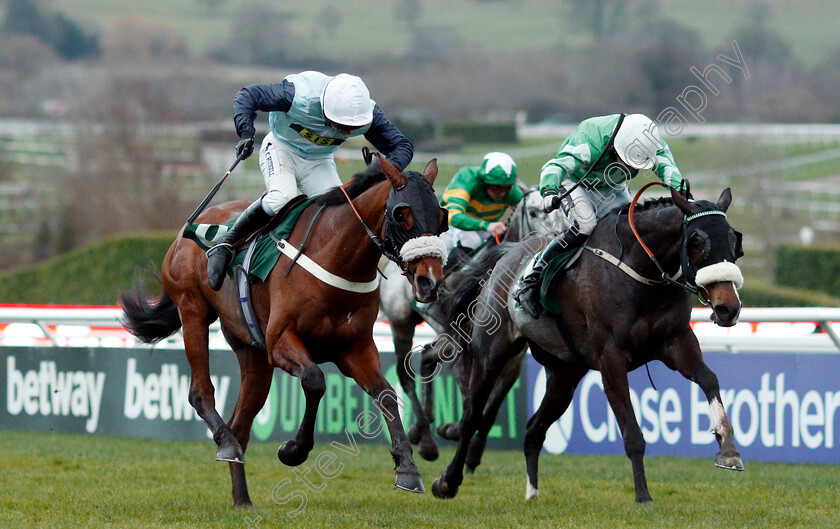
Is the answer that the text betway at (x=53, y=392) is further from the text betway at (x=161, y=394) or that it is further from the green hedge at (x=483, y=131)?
the green hedge at (x=483, y=131)

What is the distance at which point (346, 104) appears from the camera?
5262mm

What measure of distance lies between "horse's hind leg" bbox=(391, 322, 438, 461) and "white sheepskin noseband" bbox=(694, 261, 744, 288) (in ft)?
9.12

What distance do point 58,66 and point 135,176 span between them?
3850cm

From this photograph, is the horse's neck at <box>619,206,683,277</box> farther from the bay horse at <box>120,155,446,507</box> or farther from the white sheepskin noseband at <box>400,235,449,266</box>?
the white sheepskin noseband at <box>400,235,449,266</box>

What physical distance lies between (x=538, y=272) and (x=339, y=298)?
4.30 feet

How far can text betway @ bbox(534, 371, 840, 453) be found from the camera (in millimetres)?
7254

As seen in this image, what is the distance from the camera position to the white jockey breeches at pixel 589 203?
19.0ft

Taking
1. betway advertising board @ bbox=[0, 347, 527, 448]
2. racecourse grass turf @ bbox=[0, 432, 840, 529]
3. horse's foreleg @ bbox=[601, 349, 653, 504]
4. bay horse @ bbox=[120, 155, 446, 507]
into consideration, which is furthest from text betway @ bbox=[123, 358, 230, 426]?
horse's foreleg @ bbox=[601, 349, 653, 504]

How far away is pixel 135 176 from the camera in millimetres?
29531

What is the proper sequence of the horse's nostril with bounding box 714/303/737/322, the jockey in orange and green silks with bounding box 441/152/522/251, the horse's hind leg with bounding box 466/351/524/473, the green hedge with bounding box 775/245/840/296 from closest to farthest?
1. the horse's nostril with bounding box 714/303/737/322
2. the horse's hind leg with bounding box 466/351/524/473
3. the jockey in orange and green silks with bounding box 441/152/522/251
4. the green hedge with bounding box 775/245/840/296

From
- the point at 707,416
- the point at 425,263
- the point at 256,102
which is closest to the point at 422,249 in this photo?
the point at 425,263

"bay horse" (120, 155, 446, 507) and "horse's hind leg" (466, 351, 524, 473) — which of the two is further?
"horse's hind leg" (466, 351, 524, 473)

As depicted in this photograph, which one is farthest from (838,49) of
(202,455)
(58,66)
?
(202,455)

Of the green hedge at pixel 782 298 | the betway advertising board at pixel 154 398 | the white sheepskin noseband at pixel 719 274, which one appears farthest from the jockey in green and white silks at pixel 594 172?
the green hedge at pixel 782 298
